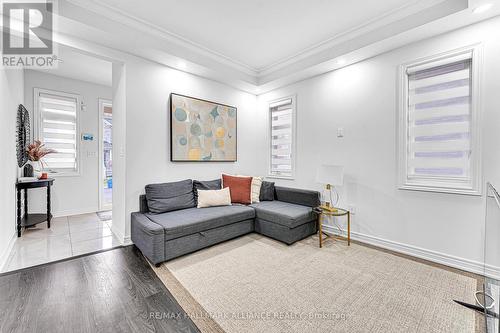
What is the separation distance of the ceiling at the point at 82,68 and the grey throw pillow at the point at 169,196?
224cm

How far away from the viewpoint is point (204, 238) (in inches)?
108

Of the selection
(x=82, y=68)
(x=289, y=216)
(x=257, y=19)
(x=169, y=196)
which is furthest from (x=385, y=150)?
(x=82, y=68)

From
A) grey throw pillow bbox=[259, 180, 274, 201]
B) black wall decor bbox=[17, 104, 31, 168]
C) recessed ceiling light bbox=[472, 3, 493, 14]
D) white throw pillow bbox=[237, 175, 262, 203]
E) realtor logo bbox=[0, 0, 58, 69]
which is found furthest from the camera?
grey throw pillow bbox=[259, 180, 274, 201]

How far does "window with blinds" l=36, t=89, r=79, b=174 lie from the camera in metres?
4.04

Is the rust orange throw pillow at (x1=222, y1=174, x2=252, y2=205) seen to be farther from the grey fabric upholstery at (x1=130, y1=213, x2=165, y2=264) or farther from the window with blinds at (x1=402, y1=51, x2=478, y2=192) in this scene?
the window with blinds at (x1=402, y1=51, x2=478, y2=192)

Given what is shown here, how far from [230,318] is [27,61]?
424cm

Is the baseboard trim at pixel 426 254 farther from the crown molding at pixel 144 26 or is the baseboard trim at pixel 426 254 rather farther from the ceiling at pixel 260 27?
the crown molding at pixel 144 26

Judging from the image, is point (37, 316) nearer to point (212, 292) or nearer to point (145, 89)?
point (212, 292)

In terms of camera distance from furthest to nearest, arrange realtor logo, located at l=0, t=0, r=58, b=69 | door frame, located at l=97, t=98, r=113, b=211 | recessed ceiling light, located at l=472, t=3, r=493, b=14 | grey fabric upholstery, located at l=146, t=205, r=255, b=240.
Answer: door frame, located at l=97, t=98, r=113, b=211 → grey fabric upholstery, located at l=146, t=205, r=255, b=240 → realtor logo, located at l=0, t=0, r=58, b=69 → recessed ceiling light, located at l=472, t=3, r=493, b=14

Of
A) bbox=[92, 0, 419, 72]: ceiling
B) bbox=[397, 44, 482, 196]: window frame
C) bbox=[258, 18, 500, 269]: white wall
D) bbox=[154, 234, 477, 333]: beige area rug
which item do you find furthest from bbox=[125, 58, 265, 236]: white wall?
bbox=[397, 44, 482, 196]: window frame

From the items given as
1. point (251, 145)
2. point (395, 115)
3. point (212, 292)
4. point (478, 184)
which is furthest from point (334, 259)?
point (251, 145)

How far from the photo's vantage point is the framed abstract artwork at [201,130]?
336 centimetres

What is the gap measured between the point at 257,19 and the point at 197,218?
253 cm

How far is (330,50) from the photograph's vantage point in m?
3.11
